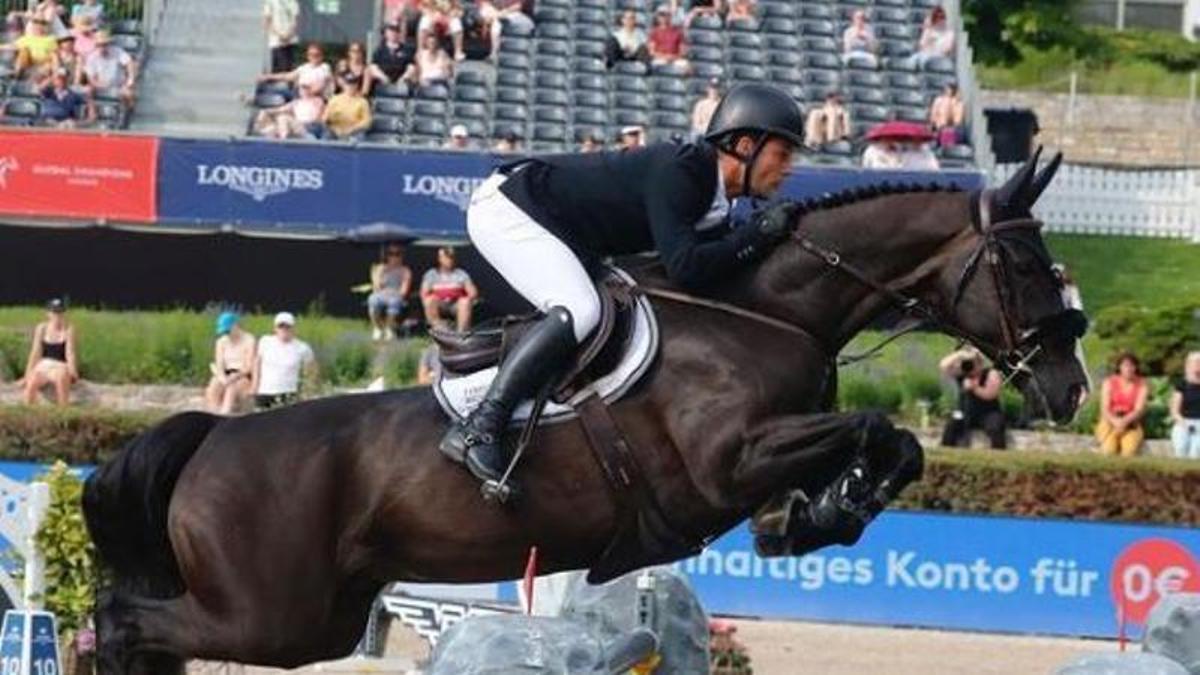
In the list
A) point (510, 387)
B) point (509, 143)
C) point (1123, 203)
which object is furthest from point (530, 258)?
point (1123, 203)

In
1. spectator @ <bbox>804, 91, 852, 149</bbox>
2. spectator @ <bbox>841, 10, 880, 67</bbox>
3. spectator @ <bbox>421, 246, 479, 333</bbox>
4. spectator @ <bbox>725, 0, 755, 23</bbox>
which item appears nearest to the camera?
spectator @ <bbox>421, 246, 479, 333</bbox>

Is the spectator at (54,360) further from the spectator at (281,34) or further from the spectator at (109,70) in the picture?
the spectator at (281,34)

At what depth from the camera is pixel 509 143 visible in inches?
866

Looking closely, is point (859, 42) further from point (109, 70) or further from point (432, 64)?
point (109, 70)

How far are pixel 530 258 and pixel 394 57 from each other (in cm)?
1506

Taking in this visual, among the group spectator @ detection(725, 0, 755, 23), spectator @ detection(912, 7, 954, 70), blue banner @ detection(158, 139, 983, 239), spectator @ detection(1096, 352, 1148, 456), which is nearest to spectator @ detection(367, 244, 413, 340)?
blue banner @ detection(158, 139, 983, 239)

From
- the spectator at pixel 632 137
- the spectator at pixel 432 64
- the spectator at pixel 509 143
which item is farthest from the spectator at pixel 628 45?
the spectator at pixel 632 137

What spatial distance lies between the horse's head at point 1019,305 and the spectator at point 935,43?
1551 cm

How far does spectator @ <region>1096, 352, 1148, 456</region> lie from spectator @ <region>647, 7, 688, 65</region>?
21.4 feet

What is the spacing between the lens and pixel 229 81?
24.1 m

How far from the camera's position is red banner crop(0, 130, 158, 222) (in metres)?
21.3

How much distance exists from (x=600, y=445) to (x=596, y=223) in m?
0.69

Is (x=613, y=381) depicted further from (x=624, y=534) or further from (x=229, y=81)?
(x=229, y=81)

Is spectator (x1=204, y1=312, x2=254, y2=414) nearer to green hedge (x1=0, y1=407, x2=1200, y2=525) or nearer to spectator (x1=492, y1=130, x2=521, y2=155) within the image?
green hedge (x1=0, y1=407, x2=1200, y2=525)
